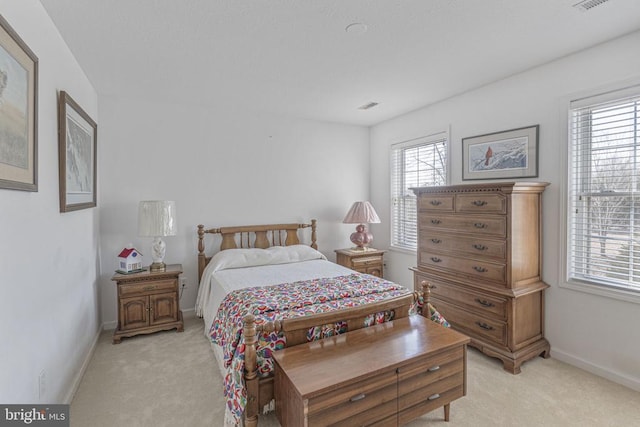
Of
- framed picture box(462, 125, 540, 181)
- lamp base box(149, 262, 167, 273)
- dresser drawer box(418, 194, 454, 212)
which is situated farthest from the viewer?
lamp base box(149, 262, 167, 273)

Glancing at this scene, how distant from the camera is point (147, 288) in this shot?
3.34 metres

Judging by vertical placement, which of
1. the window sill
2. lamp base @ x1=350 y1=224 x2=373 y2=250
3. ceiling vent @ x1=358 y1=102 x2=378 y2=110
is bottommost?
the window sill

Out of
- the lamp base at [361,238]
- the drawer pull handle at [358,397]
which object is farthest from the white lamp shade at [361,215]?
the drawer pull handle at [358,397]

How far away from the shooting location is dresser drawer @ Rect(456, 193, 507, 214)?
2734 mm

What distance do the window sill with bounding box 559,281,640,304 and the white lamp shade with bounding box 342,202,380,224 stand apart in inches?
90.4

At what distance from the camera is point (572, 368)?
8.85 feet

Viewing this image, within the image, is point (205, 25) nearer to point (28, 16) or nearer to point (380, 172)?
point (28, 16)

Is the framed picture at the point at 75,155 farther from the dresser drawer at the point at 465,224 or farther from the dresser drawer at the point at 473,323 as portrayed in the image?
the dresser drawer at the point at 473,323

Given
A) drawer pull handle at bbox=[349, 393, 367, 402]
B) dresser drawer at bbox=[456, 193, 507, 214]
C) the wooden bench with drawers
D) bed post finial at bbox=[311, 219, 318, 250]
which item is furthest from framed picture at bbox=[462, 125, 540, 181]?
drawer pull handle at bbox=[349, 393, 367, 402]

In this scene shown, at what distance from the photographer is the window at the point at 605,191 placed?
94.9 inches

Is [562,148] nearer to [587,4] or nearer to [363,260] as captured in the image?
[587,4]

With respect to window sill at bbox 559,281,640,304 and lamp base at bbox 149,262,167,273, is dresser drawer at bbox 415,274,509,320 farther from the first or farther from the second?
lamp base at bbox 149,262,167,273

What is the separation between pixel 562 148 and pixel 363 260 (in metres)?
2.59

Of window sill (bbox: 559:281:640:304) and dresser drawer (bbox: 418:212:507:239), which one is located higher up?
dresser drawer (bbox: 418:212:507:239)
